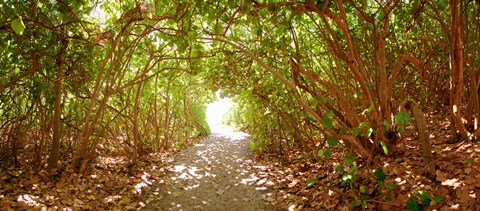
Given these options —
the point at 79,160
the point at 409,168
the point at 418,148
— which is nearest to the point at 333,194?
the point at 409,168

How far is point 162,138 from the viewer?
8.95 meters

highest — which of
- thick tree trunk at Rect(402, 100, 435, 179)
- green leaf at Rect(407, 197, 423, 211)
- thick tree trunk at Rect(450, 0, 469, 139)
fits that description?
thick tree trunk at Rect(450, 0, 469, 139)

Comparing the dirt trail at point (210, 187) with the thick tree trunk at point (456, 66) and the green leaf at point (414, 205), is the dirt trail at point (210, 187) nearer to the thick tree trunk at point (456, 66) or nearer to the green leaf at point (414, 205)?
the green leaf at point (414, 205)

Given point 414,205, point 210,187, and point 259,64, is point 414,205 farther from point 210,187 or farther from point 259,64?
point 210,187

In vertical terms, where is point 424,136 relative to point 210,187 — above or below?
above

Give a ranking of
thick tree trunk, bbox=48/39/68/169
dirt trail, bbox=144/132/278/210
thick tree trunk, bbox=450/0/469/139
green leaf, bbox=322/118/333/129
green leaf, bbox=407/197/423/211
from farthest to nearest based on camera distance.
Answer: thick tree trunk, bbox=48/39/68/169 < dirt trail, bbox=144/132/278/210 < thick tree trunk, bbox=450/0/469/139 < green leaf, bbox=322/118/333/129 < green leaf, bbox=407/197/423/211

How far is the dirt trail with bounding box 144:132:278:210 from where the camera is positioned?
4.45m

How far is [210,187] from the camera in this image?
210 inches

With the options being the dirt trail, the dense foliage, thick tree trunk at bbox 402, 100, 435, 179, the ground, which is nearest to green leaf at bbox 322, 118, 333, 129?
the dense foliage

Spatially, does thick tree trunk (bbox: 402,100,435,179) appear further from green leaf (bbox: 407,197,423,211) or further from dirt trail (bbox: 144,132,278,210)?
dirt trail (bbox: 144,132,278,210)

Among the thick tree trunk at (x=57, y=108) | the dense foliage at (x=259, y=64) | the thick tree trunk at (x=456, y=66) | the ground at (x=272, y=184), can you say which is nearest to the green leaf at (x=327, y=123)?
the dense foliage at (x=259, y=64)

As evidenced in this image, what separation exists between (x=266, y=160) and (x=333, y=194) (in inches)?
136

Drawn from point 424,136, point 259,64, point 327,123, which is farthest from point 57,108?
point 424,136

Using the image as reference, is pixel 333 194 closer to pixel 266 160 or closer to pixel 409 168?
pixel 409 168
